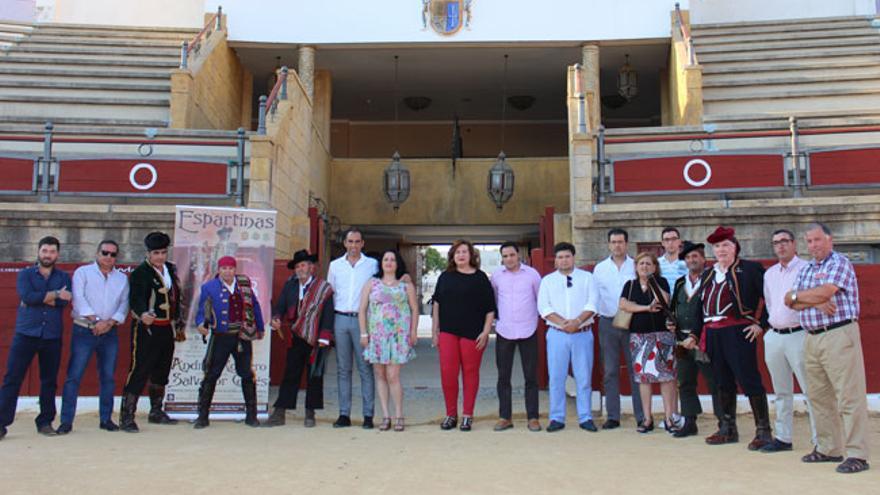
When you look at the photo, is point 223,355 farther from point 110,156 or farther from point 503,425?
point 110,156

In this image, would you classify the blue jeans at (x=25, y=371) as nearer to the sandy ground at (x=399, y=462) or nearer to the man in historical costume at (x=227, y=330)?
the sandy ground at (x=399, y=462)

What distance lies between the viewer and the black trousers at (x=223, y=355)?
588 centimetres

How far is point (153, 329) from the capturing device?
591 cm

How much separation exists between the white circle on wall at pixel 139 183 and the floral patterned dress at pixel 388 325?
4533 millimetres

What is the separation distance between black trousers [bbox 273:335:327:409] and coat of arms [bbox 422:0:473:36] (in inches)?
394

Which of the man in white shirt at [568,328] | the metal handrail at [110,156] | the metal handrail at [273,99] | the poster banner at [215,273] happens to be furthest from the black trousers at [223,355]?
the metal handrail at [273,99]

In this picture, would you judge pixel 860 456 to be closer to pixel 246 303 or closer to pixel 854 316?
pixel 854 316

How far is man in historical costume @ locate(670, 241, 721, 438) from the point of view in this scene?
5.37 metres

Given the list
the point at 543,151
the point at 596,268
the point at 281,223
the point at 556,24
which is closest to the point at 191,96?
the point at 281,223

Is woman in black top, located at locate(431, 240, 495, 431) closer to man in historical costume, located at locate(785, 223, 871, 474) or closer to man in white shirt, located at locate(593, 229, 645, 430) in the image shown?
man in white shirt, located at locate(593, 229, 645, 430)

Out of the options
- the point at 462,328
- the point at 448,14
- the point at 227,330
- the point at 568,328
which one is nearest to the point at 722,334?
the point at 568,328

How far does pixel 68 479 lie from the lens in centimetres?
412

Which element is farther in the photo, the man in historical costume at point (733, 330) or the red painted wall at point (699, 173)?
the red painted wall at point (699, 173)

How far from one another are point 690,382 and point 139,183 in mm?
6955
